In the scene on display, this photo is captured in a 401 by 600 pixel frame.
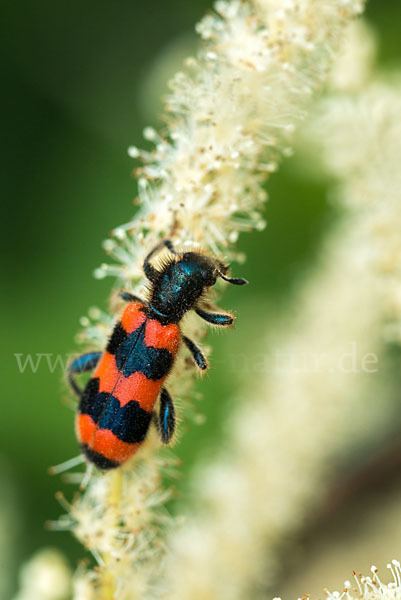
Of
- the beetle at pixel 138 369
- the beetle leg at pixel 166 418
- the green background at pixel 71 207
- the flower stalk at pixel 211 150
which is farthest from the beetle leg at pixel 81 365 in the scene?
the green background at pixel 71 207

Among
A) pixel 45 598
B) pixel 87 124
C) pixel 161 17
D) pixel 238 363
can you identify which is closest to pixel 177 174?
pixel 45 598

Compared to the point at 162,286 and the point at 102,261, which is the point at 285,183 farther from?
the point at 162,286

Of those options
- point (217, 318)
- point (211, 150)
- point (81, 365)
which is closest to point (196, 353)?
point (217, 318)

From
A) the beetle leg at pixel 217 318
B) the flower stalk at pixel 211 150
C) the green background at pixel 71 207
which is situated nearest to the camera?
the flower stalk at pixel 211 150

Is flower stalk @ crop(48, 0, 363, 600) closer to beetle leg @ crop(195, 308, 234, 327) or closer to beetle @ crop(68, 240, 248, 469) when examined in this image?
beetle @ crop(68, 240, 248, 469)

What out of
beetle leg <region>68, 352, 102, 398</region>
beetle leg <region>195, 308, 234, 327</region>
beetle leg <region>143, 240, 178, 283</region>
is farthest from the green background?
beetle leg <region>143, 240, 178, 283</region>

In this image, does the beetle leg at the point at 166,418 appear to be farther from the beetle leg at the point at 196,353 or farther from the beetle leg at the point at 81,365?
the beetle leg at the point at 81,365
